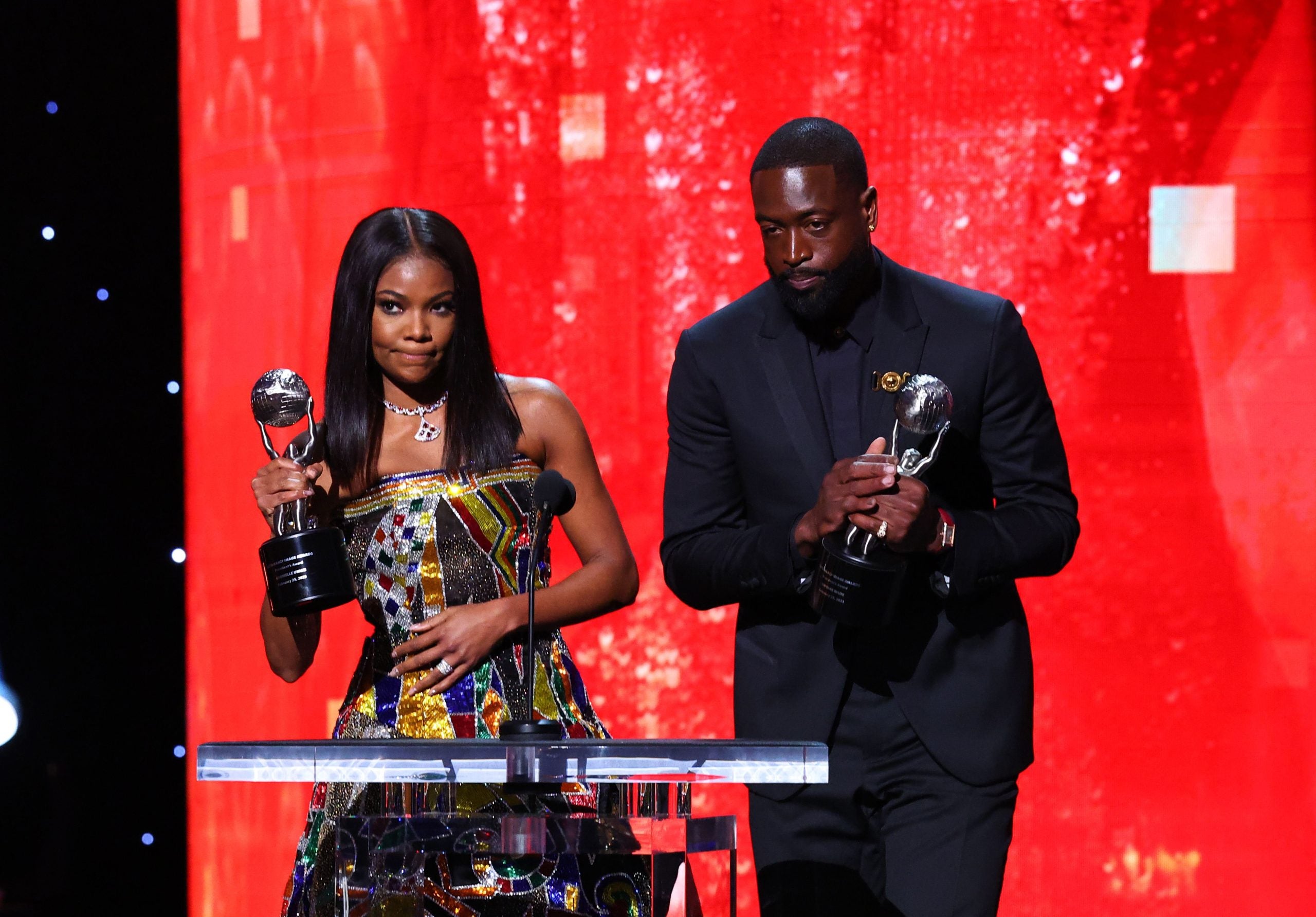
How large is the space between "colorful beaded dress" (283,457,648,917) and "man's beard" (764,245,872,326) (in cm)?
65

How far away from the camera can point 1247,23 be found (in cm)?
361

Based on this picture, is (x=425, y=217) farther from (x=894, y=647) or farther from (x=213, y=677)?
(x=213, y=677)

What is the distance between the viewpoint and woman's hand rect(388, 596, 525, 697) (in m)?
2.65

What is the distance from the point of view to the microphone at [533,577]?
6.27ft

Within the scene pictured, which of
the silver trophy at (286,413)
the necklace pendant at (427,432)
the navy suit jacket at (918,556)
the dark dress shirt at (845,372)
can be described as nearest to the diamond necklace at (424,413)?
the necklace pendant at (427,432)

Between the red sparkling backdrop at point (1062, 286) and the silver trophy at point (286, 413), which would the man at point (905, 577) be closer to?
the silver trophy at point (286, 413)

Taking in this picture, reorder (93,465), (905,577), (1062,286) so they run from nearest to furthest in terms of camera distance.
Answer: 1. (905,577)
2. (1062,286)
3. (93,465)

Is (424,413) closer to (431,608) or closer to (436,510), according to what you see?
(436,510)

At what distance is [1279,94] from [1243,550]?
3.27ft

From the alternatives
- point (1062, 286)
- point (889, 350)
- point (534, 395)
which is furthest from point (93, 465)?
point (889, 350)

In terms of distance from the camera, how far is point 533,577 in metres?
2.00

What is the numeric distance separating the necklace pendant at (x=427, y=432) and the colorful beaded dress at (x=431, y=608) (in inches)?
2.5

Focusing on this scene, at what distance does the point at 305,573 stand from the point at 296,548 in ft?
0.13

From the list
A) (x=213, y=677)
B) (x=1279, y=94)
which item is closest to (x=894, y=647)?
(x=1279, y=94)
